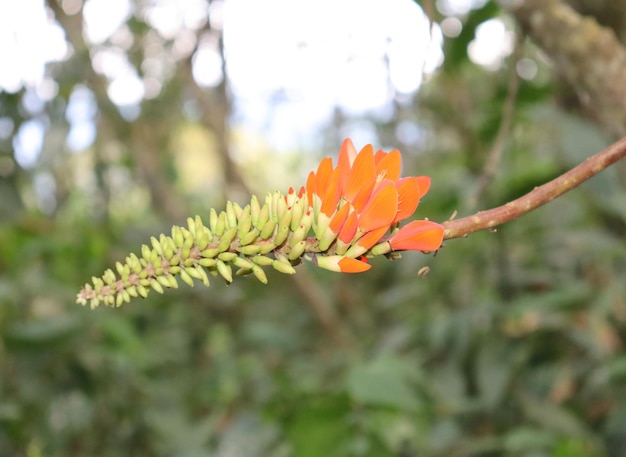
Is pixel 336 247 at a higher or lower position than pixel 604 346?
higher

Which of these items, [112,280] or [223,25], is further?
[223,25]

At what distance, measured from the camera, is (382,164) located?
624 millimetres

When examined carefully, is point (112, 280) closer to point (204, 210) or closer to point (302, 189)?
point (302, 189)

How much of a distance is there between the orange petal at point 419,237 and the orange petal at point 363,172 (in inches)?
1.7

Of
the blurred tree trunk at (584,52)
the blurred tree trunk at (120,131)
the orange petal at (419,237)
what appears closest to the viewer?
the orange petal at (419,237)

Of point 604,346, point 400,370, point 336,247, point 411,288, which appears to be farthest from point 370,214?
point 411,288

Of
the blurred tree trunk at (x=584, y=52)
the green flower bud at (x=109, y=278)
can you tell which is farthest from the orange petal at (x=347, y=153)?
the blurred tree trunk at (x=584, y=52)

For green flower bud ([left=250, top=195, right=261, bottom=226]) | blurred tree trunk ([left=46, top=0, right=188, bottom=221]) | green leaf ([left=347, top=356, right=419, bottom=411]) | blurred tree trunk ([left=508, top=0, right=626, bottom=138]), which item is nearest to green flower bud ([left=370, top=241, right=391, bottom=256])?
green flower bud ([left=250, top=195, right=261, bottom=226])

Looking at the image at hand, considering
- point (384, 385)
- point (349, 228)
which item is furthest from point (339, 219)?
point (384, 385)

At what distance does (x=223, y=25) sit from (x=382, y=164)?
93.0 inches

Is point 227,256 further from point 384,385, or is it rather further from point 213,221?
point 384,385

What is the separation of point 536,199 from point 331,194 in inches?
6.6

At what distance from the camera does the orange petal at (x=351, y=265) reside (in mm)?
541

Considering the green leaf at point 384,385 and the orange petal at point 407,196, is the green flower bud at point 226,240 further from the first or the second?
the green leaf at point 384,385
